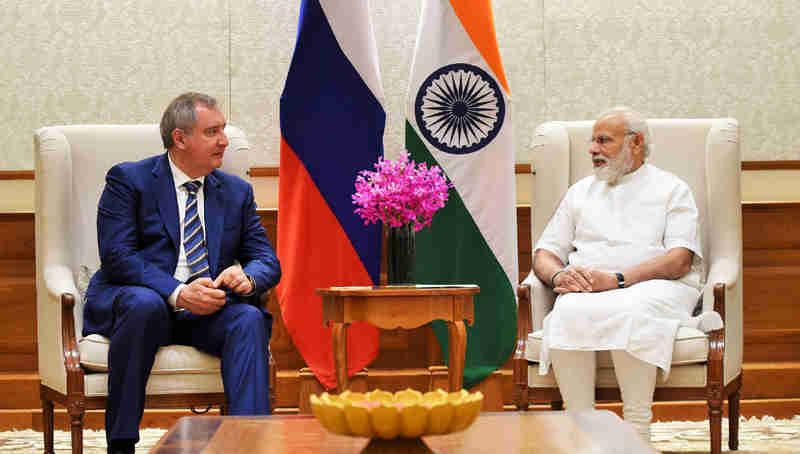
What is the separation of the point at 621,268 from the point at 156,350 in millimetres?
1686

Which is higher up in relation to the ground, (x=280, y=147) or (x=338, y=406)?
(x=280, y=147)

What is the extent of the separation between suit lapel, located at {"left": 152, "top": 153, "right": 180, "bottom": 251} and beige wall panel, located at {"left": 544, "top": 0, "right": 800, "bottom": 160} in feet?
6.19

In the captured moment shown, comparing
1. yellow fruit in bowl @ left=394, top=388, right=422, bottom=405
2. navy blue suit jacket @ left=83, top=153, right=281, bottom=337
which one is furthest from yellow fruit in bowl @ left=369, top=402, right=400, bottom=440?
navy blue suit jacket @ left=83, top=153, right=281, bottom=337

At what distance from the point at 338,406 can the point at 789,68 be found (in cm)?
359

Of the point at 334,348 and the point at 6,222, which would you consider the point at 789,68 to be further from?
the point at 6,222

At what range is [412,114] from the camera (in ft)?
13.5

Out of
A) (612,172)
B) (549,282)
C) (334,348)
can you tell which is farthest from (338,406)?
(612,172)

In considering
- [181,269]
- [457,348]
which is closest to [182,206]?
[181,269]

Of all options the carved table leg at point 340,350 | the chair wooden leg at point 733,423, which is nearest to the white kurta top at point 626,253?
the chair wooden leg at point 733,423

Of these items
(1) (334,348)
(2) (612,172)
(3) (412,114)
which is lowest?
(1) (334,348)

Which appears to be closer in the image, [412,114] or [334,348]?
[334,348]

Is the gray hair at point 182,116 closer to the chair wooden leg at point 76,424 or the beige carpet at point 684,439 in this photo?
the chair wooden leg at point 76,424

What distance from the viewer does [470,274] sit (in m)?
4.11

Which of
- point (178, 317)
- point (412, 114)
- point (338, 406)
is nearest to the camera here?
point (338, 406)
